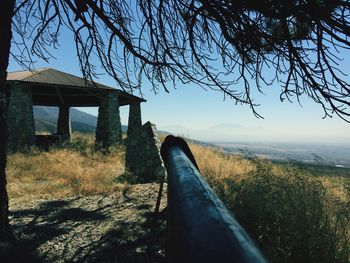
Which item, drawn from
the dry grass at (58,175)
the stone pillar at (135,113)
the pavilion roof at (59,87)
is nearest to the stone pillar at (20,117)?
the pavilion roof at (59,87)

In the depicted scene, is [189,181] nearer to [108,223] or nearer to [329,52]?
[329,52]

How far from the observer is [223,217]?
57 centimetres

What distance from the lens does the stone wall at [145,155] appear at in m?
8.80

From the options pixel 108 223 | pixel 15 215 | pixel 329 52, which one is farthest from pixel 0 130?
pixel 329 52

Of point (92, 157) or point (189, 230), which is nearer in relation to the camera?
point (189, 230)

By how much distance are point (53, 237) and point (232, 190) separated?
9.24ft

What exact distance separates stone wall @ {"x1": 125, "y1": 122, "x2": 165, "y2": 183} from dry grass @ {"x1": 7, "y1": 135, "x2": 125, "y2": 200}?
66 cm

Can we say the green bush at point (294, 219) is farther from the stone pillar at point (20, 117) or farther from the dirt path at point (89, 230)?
the stone pillar at point (20, 117)

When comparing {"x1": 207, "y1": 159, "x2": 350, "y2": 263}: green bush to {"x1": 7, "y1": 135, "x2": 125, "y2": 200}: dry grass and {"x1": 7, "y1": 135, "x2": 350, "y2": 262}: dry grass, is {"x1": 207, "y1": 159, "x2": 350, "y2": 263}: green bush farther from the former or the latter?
{"x1": 7, "y1": 135, "x2": 125, "y2": 200}: dry grass

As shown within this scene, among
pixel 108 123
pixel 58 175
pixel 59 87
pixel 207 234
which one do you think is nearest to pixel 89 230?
pixel 58 175

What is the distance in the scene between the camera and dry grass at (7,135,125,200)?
7180 mm

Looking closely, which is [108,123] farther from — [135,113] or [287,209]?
[287,209]

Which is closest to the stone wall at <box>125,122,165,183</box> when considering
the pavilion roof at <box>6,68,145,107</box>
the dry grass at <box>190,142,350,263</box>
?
the pavilion roof at <box>6,68,145,107</box>

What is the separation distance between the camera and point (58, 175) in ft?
28.6
